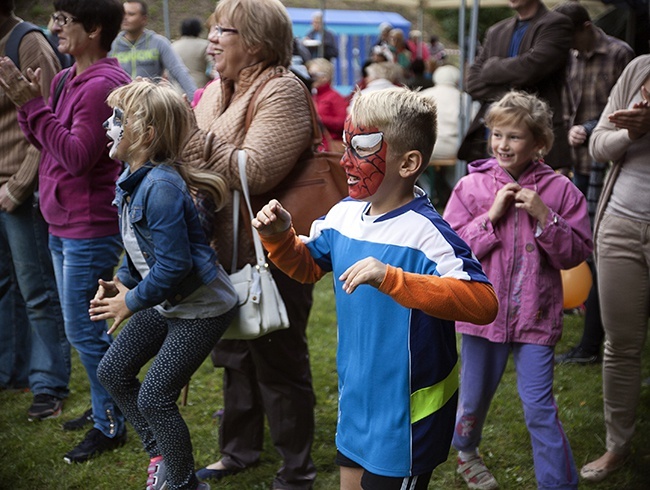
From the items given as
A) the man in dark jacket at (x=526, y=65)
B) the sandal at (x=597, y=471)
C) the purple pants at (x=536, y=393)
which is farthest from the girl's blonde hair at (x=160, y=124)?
the man in dark jacket at (x=526, y=65)

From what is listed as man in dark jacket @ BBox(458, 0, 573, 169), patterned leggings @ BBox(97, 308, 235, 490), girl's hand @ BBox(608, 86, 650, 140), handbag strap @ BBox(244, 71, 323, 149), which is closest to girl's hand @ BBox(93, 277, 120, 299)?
patterned leggings @ BBox(97, 308, 235, 490)

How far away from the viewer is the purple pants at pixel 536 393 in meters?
3.14

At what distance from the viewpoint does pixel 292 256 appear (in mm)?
2461

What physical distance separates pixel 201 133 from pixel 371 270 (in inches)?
54.4

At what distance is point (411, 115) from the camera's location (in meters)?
2.32

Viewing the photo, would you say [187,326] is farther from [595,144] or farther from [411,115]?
[595,144]

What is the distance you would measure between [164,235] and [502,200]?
4.39 ft

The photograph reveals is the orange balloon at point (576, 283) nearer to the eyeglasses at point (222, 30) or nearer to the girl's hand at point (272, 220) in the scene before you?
the eyeglasses at point (222, 30)

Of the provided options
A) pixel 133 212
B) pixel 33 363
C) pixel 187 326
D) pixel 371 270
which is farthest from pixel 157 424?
pixel 33 363

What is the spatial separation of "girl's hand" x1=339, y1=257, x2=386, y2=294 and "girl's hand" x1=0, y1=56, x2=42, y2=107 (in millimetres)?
1994

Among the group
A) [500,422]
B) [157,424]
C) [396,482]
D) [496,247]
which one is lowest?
[500,422]

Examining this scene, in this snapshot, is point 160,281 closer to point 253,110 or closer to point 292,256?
point 292,256

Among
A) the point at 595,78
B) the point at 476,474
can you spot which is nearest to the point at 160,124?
the point at 476,474

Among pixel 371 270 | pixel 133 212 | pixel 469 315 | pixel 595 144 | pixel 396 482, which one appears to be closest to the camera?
pixel 371 270
